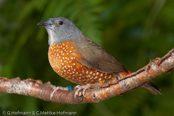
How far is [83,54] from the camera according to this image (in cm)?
198

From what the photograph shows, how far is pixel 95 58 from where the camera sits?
1994mm

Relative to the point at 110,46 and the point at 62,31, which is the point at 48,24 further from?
the point at 110,46

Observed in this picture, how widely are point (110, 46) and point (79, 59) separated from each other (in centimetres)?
110

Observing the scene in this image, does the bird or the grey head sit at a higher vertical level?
the grey head

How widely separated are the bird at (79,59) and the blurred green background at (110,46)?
36 centimetres

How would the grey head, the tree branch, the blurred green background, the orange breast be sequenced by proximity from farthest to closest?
1. the blurred green background
2. the grey head
3. the orange breast
4. the tree branch

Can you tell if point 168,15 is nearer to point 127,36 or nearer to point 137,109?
point 127,36

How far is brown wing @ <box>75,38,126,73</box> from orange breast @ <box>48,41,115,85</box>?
0.10ft

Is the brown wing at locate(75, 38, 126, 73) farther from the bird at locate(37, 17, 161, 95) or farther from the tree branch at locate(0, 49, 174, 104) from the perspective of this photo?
the tree branch at locate(0, 49, 174, 104)

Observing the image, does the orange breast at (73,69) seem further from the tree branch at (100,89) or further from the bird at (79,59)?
the tree branch at (100,89)

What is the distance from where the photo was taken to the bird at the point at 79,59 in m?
1.89

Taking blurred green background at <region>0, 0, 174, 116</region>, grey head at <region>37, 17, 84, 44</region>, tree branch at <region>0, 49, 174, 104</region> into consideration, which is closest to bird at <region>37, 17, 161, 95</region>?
grey head at <region>37, 17, 84, 44</region>

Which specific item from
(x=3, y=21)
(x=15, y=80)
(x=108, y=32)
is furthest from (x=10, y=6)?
Answer: (x=15, y=80)

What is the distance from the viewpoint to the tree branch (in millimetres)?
1294
